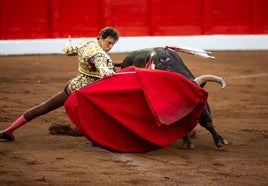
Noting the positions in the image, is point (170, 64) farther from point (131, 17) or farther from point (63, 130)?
point (131, 17)

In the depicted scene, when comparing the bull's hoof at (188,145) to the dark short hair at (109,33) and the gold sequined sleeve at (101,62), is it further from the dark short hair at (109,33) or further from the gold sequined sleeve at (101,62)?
the dark short hair at (109,33)

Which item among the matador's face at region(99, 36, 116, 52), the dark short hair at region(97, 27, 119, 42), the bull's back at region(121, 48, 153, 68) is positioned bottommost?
the bull's back at region(121, 48, 153, 68)

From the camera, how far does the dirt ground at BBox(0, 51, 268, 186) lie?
16.2 ft

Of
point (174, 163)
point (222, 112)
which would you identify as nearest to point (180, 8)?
point (222, 112)

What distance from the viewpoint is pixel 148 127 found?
18.4 ft

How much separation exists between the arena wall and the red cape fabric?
6809 millimetres

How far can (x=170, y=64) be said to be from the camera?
19.7ft

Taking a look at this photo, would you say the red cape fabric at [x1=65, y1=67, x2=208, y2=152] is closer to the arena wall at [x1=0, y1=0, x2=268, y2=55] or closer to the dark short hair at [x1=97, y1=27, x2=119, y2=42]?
the dark short hair at [x1=97, y1=27, x2=119, y2=42]

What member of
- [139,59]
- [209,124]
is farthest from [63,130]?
[209,124]

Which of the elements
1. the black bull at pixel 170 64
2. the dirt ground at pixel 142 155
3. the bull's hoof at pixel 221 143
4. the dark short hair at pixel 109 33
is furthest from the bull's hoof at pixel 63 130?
Result: the bull's hoof at pixel 221 143

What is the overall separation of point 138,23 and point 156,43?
51cm

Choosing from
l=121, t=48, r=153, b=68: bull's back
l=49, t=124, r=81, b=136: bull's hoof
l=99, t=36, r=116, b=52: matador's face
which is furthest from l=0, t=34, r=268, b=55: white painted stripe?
l=99, t=36, r=116, b=52: matador's face

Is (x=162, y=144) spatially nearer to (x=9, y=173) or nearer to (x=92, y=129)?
(x=92, y=129)

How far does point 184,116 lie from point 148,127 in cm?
28
